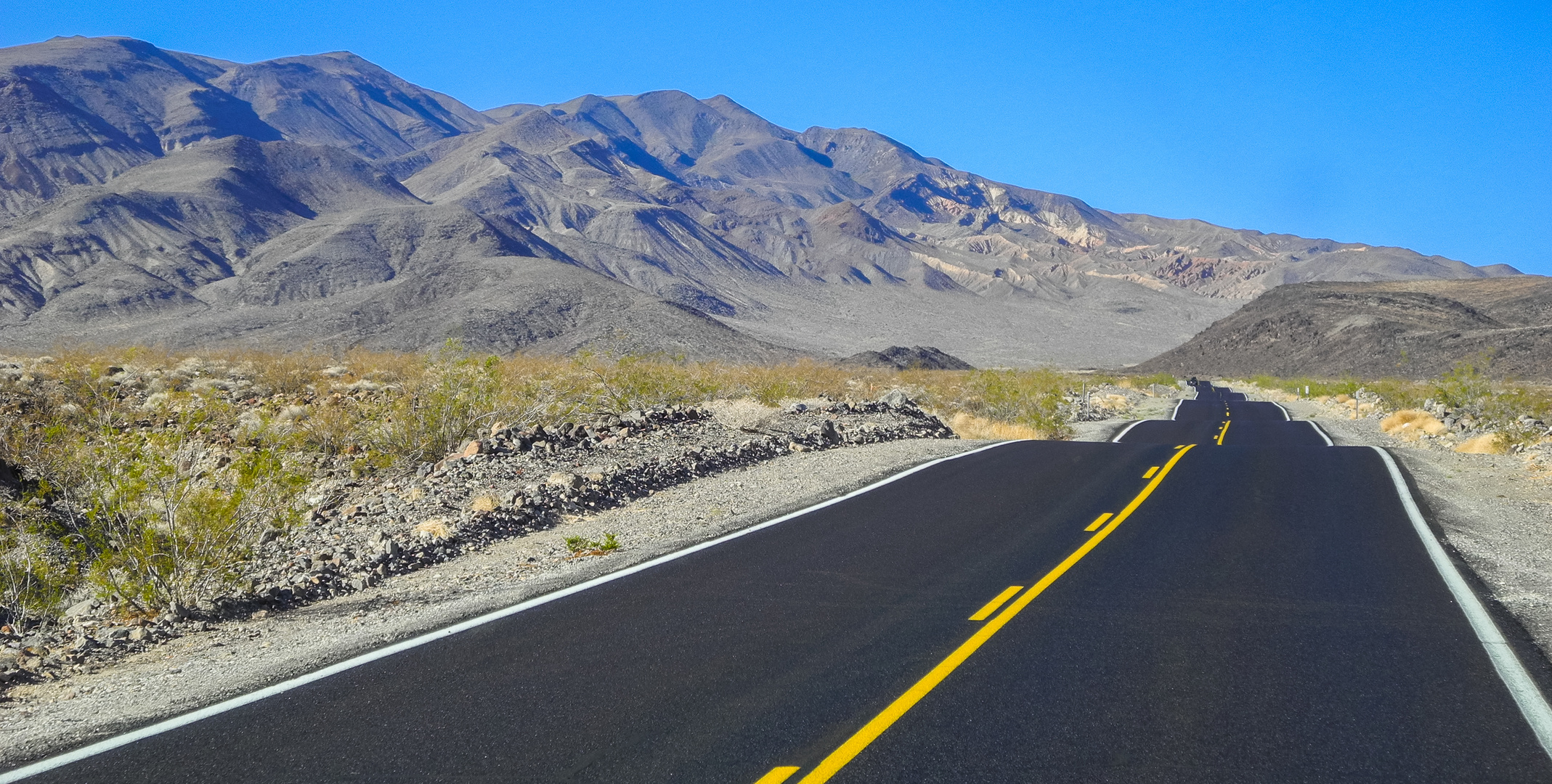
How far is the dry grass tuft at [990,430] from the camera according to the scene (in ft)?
80.9

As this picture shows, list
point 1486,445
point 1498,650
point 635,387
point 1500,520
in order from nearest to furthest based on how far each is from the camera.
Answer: point 1498,650 < point 1500,520 < point 1486,445 < point 635,387

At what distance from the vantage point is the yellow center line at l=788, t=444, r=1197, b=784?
4141 millimetres

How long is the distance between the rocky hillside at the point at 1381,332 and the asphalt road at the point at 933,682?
2901 inches

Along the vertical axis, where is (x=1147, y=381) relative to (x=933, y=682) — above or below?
above

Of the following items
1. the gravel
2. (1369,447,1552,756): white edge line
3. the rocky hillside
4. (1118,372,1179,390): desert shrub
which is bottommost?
the gravel

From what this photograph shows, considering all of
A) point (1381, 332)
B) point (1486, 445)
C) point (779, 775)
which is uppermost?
point (1381, 332)

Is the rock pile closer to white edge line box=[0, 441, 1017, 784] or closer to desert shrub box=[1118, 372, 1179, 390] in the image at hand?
white edge line box=[0, 441, 1017, 784]

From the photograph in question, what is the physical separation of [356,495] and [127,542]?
566cm

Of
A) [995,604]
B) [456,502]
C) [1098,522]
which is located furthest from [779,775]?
[456,502]

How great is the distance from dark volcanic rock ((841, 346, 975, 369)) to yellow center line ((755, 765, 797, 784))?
201 feet

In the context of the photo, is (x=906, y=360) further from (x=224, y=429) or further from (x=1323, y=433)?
(x=224, y=429)

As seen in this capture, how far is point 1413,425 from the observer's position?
2706 centimetres

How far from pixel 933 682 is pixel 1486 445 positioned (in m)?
18.8

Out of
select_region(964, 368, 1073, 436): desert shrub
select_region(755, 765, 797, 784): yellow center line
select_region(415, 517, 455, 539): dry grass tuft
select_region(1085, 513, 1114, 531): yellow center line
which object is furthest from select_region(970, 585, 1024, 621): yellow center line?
select_region(964, 368, 1073, 436): desert shrub
